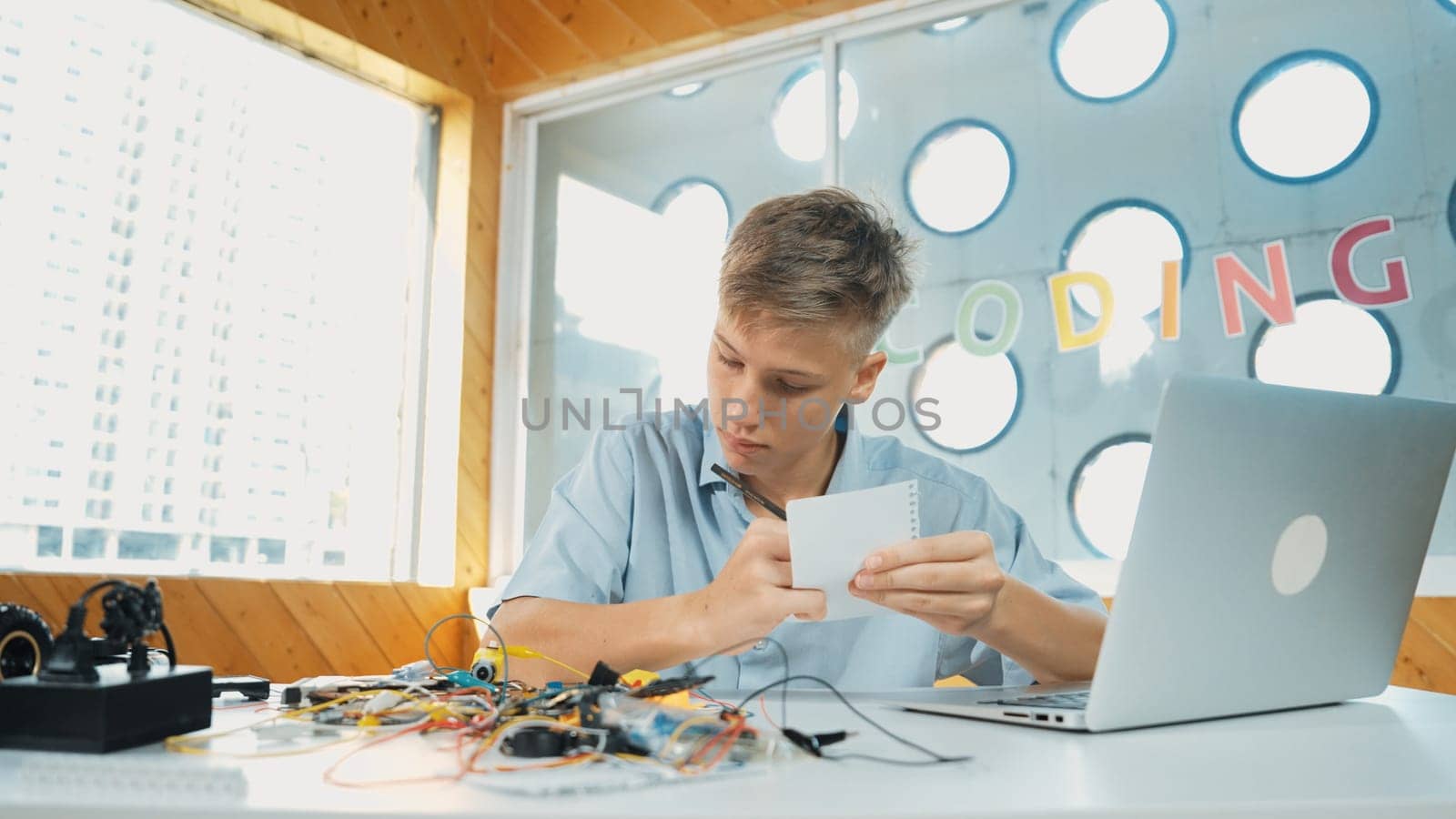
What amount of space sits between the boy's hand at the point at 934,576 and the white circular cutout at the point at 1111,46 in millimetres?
2266

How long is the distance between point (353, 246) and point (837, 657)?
2.76 metres

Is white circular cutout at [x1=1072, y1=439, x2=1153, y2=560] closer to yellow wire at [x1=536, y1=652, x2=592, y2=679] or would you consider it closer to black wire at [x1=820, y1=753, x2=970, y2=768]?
yellow wire at [x1=536, y1=652, x2=592, y2=679]

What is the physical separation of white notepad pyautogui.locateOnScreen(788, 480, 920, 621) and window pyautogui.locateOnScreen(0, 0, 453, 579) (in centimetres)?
247

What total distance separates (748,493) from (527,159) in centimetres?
289

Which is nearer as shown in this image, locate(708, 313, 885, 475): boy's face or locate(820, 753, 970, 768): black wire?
locate(820, 753, 970, 768): black wire

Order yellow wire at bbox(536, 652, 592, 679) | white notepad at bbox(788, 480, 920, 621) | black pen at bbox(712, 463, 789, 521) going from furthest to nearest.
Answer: black pen at bbox(712, 463, 789, 521), yellow wire at bbox(536, 652, 592, 679), white notepad at bbox(788, 480, 920, 621)

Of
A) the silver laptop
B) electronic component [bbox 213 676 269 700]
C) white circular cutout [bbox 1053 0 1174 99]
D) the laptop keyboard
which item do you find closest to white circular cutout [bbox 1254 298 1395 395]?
white circular cutout [bbox 1053 0 1174 99]

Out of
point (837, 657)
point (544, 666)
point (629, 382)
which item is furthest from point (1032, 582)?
point (629, 382)

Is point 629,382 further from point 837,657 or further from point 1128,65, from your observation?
point 837,657

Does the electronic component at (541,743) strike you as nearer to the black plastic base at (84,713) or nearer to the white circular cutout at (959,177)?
the black plastic base at (84,713)

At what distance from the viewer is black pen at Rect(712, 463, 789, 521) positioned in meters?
1.49

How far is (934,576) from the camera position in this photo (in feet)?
3.43

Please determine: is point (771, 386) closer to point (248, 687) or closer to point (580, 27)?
point (248, 687)

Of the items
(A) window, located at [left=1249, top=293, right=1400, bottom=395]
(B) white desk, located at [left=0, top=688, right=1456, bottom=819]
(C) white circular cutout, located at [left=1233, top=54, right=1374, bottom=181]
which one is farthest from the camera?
(C) white circular cutout, located at [left=1233, top=54, right=1374, bottom=181]
